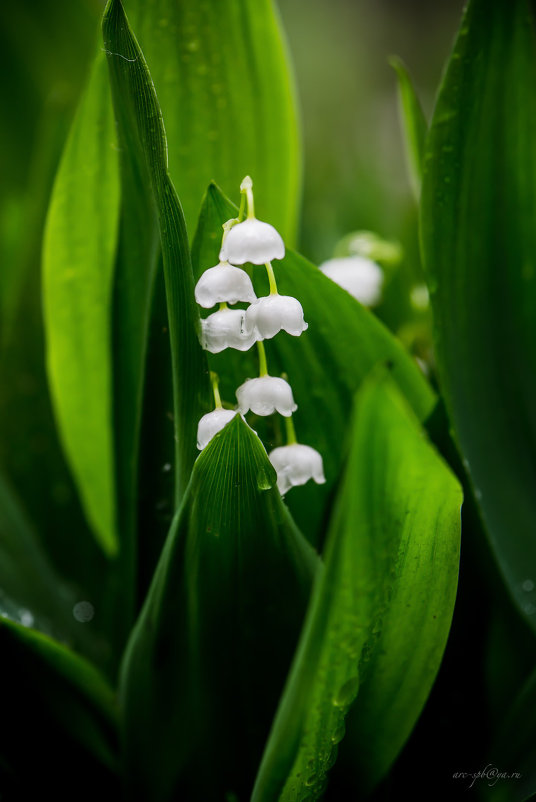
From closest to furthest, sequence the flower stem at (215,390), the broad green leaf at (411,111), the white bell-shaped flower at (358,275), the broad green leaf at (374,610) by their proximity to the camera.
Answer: the broad green leaf at (374,610)
the flower stem at (215,390)
the broad green leaf at (411,111)
the white bell-shaped flower at (358,275)

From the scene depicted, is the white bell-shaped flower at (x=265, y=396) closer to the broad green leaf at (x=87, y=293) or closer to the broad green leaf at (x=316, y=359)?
the broad green leaf at (x=316, y=359)

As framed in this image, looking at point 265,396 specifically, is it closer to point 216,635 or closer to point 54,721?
point 216,635

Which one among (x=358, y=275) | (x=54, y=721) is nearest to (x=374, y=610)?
(x=54, y=721)

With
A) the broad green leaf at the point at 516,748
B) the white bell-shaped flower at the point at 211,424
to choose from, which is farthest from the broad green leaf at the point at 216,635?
the broad green leaf at the point at 516,748

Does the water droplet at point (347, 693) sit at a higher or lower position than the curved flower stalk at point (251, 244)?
lower

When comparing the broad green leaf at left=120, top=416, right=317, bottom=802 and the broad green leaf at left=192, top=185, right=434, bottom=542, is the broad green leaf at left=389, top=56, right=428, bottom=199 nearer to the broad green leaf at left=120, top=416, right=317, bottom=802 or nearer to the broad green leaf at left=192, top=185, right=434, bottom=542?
the broad green leaf at left=192, top=185, right=434, bottom=542
